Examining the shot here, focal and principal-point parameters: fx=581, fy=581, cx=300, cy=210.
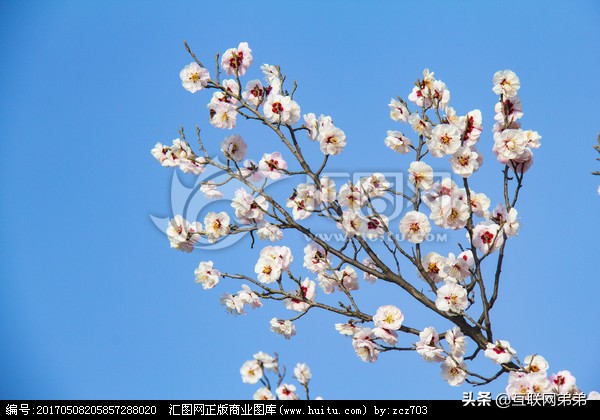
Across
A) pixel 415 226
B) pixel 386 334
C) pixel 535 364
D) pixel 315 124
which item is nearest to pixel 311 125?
pixel 315 124

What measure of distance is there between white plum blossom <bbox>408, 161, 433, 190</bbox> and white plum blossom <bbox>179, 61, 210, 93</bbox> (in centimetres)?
156

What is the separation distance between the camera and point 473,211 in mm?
3602

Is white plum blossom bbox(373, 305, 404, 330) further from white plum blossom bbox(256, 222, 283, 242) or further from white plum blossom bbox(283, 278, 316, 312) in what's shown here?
white plum blossom bbox(256, 222, 283, 242)

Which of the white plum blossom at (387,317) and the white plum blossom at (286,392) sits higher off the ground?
the white plum blossom at (387,317)

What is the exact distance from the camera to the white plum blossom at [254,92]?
397 cm

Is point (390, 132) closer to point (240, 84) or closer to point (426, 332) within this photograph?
point (240, 84)

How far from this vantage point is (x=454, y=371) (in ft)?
11.2

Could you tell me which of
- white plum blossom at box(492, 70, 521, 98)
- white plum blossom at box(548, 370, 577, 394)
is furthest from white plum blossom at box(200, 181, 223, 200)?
white plum blossom at box(548, 370, 577, 394)

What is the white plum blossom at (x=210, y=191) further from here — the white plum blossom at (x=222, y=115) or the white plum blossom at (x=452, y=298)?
the white plum blossom at (x=452, y=298)

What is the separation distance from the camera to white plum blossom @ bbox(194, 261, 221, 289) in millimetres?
3908

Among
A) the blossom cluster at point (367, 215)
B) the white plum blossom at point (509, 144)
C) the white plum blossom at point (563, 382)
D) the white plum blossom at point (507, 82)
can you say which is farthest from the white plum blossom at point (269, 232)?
the white plum blossom at point (563, 382)

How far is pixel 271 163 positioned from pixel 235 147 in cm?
29

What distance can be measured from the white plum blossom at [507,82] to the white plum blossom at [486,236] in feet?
2.66

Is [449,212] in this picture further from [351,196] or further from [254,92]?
[254,92]
